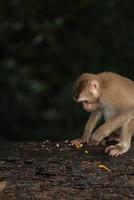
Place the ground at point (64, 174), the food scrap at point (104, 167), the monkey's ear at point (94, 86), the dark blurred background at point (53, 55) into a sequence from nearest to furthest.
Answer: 1. the ground at point (64, 174)
2. the food scrap at point (104, 167)
3. the monkey's ear at point (94, 86)
4. the dark blurred background at point (53, 55)

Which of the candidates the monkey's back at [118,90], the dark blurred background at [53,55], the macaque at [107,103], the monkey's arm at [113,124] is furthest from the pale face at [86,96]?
the dark blurred background at [53,55]

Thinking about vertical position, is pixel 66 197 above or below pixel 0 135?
below

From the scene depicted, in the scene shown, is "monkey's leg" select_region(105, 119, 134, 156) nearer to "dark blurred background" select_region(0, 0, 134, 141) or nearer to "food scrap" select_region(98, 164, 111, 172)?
"food scrap" select_region(98, 164, 111, 172)

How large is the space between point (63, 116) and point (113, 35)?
2086 mm

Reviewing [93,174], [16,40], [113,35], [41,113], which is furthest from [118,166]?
[41,113]

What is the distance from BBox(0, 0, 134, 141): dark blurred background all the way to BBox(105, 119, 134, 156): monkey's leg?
371 cm

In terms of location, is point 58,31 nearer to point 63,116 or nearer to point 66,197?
point 63,116

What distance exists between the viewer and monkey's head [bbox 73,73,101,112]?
9.81m

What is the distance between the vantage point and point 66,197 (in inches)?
307

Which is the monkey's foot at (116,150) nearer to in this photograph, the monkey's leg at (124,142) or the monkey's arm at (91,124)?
the monkey's leg at (124,142)

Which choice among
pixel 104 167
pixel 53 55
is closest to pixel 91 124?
pixel 104 167

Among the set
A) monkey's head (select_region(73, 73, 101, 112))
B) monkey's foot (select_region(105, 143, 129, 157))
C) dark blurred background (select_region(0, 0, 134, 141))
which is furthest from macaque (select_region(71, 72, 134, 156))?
dark blurred background (select_region(0, 0, 134, 141))

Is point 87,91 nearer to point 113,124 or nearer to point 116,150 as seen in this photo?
point 113,124

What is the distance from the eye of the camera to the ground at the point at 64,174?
7.85 metres
